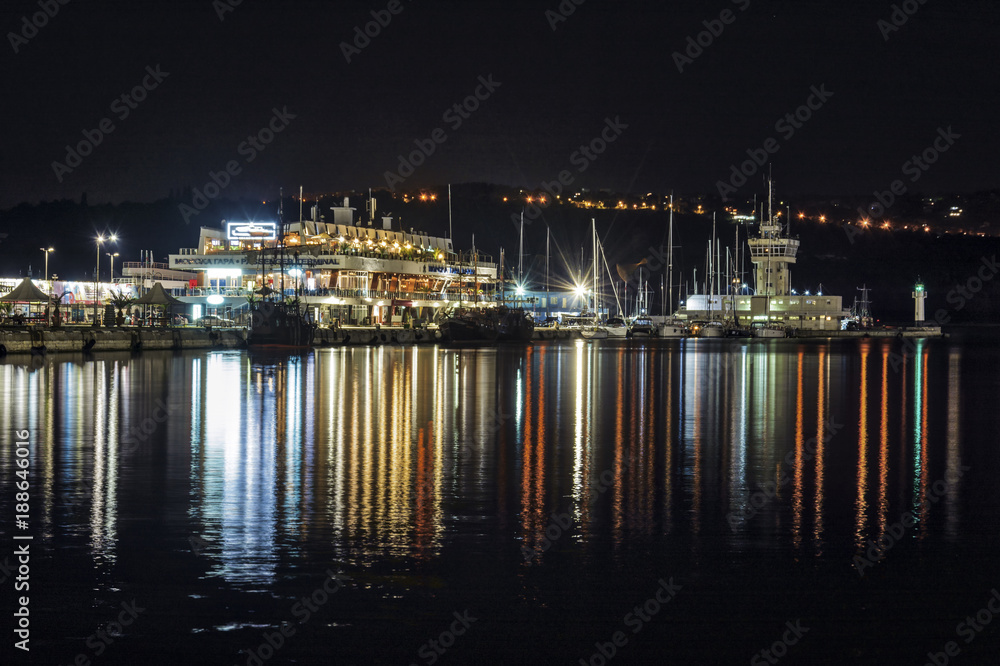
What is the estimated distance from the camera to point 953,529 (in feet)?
38.7

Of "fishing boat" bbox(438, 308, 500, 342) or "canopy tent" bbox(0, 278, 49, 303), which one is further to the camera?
"fishing boat" bbox(438, 308, 500, 342)

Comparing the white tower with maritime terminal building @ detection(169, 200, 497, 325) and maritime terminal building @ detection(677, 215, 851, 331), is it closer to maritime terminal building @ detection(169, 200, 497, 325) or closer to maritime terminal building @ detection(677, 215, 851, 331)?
maritime terminal building @ detection(677, 215, 851, 331)

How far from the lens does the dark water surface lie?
8.06m

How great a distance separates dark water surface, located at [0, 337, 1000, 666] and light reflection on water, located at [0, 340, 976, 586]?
75 mm

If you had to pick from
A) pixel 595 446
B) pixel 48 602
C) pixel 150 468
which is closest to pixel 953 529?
pixel 595 446

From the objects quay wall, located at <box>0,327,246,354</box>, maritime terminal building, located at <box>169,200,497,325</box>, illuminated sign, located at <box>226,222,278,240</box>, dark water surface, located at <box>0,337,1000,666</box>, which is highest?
illuminated sign, located at <box>226,222,278,240</box>

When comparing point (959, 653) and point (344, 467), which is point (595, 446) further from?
point (959, 653)

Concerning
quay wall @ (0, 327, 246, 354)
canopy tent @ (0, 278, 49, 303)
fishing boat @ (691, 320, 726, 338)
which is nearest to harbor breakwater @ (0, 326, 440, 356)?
quay wall @ (0, 327, 246, 354)

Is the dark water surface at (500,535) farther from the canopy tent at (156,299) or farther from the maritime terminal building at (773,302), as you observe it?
the maritime terminal building at (773,302)

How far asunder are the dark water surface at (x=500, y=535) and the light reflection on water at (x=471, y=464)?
75mm

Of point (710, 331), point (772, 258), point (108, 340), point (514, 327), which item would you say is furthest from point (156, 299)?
point (772, 258)

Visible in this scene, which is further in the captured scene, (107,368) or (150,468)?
(107,368)

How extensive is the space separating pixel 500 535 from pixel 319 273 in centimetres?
10040

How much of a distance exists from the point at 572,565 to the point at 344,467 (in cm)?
630
